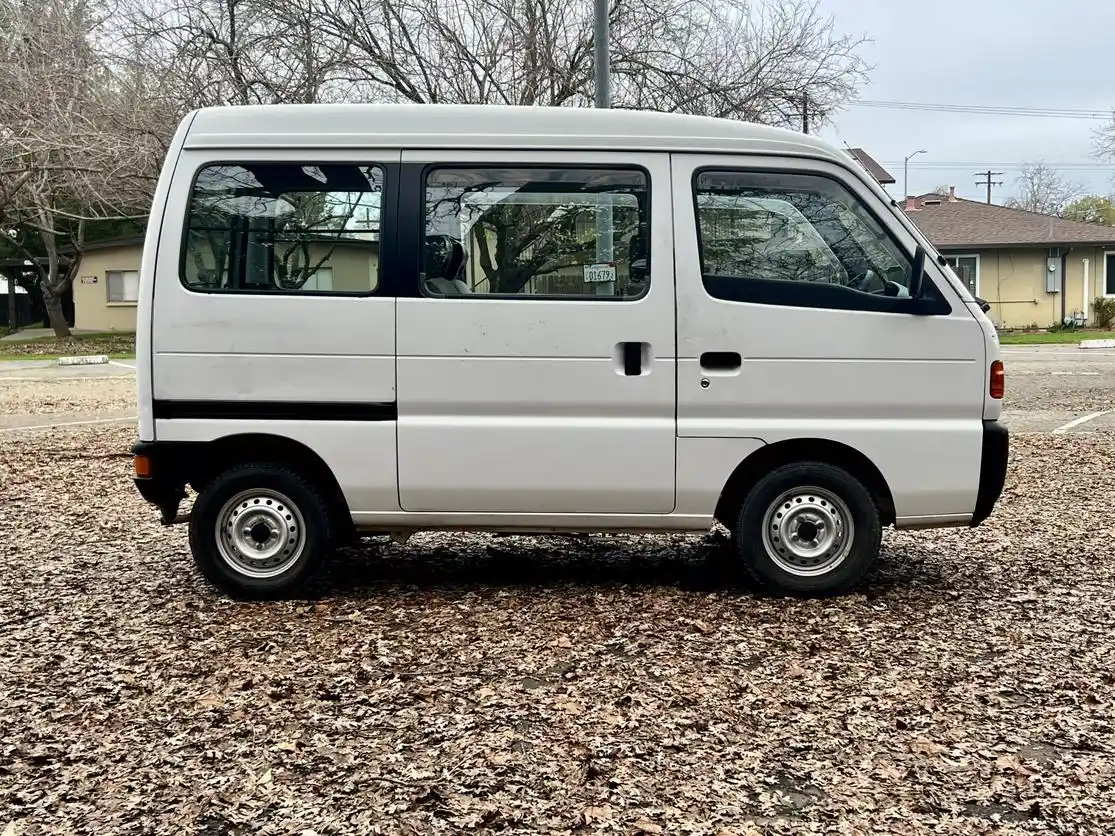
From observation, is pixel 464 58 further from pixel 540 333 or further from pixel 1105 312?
pixel 1105 312

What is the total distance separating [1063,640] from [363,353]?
3.57 meters

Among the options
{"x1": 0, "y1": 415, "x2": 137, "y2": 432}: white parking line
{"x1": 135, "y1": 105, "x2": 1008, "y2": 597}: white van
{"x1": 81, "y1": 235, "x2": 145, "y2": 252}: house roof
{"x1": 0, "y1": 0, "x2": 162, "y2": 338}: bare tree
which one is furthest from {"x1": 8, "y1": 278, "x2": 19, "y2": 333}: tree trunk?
{"x1": 135, "y1": 105, "x2": 1008, "y2": 597}: white van

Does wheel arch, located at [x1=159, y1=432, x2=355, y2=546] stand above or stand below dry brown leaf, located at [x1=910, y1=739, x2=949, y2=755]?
above

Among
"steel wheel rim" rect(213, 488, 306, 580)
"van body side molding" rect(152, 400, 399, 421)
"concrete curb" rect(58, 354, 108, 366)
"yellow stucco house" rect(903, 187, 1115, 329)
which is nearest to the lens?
"van body side molding" rect(152, 400, 399, 421)

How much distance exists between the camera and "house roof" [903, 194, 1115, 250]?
37.6m

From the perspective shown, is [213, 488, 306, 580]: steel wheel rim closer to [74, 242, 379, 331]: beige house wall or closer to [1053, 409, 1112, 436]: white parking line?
[1053, 409, 1112, 436]: white parking line

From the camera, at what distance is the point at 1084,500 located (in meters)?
8.17

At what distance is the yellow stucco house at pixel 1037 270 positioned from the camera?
1479 inches

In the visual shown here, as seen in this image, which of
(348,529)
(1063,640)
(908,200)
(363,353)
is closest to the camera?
(1063,640)

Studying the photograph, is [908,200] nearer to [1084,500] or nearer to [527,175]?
[1084,500]

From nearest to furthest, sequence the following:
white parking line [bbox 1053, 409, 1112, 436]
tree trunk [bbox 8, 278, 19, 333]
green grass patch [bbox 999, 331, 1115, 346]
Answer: white parking line [bbox 1053, 409, 1112, 436] < green grass patch [bbox 999, 331, 1115, 346] < tree trunk [bbox 8, 278, 19, 333]

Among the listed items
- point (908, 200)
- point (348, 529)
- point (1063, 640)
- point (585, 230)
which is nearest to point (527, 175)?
point (585, 230)

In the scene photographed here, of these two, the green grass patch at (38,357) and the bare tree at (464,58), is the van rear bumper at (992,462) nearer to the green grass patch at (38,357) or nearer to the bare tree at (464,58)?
the bare tree at (464,58)

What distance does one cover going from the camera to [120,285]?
43219 millimetres
